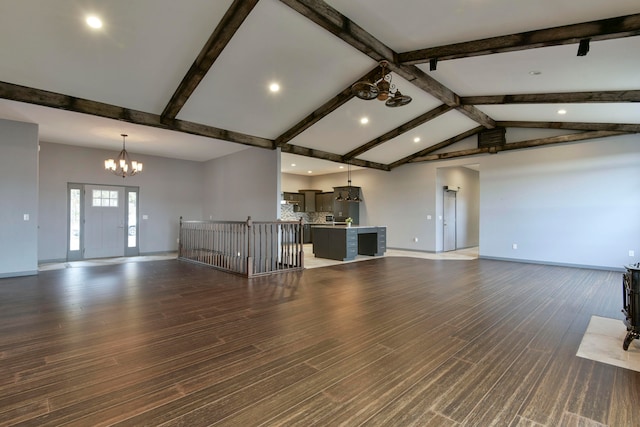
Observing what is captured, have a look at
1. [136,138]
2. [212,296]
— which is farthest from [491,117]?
[136,138]

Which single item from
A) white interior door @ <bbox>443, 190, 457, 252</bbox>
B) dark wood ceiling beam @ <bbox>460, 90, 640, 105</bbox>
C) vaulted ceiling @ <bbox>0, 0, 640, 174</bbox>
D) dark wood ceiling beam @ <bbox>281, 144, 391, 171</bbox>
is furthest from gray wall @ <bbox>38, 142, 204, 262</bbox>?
dark wood ceiling beam @ <bbox>460, 90, 640, 105</bbox>

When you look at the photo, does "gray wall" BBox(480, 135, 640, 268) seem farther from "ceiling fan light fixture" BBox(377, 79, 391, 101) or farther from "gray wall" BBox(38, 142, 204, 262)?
"gray wall" BBox(38, 142, 204, 262)

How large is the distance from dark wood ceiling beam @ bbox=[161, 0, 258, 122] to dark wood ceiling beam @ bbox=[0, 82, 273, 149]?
0.41 metres

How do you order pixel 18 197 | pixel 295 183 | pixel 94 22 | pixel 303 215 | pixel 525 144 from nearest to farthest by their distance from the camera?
1. pixel 94 22
2. pixel 18 197
3. pixel 525 144
4. pixel 295 183
5. pixel 303 215

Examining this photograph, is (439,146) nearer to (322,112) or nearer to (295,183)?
(322,112)

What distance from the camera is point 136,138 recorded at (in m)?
7.39

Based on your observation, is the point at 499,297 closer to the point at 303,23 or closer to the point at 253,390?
the point at 253,390

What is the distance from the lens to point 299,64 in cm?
504

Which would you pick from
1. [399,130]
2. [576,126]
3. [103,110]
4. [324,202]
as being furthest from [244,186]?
[576,126]

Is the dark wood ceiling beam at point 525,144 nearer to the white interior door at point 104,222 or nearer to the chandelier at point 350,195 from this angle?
the chandelier at point 350,195

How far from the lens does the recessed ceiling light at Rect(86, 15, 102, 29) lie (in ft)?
12.1

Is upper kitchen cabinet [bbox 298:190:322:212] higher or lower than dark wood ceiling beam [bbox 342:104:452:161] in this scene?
lower

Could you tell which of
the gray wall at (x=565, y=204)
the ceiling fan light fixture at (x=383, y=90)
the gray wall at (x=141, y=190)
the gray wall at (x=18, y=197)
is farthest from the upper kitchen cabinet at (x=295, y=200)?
the ceiling fan light fixture at (x=383, y=90)

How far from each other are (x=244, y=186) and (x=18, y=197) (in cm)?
464
